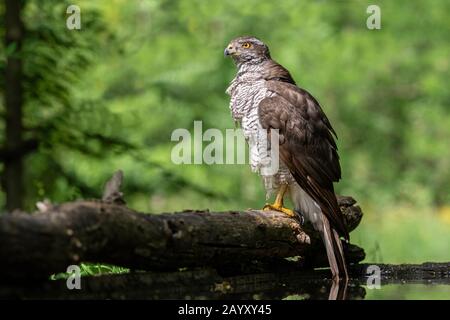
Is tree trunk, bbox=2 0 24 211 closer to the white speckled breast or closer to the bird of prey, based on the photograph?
the white speckled breast

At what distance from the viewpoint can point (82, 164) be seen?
36.1 feet

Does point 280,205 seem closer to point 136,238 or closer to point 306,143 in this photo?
point 306,143

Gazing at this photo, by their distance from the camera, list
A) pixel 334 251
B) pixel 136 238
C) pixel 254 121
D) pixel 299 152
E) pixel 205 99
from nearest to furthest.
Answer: pixel 136 238 → pixel 334 251 → pixel 299 152 → pixel 254 121 → pixel 205 99

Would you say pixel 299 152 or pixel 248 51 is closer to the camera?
pixel 299 152

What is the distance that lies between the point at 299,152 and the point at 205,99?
703cm

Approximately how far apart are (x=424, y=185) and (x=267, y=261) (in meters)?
12.3

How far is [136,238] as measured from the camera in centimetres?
392

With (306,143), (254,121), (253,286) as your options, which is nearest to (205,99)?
(254,121)

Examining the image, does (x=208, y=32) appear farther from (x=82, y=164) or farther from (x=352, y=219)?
(x=352, y=219)

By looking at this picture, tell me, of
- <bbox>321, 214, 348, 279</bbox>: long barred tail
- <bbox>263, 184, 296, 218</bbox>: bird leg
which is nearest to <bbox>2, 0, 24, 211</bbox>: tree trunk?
<bbox>263, 184, 296, 218</bbox>: bird leg

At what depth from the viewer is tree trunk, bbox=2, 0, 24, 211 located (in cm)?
799

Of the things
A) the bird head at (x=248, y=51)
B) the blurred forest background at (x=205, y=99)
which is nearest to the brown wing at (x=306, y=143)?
the bird head at (x=248, y=51)

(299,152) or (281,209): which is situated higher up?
(299,152)
